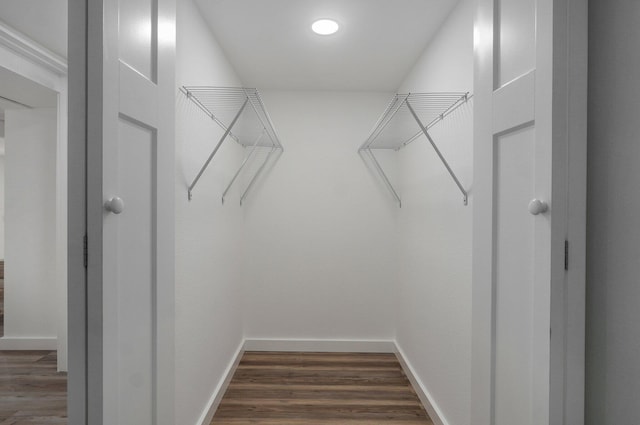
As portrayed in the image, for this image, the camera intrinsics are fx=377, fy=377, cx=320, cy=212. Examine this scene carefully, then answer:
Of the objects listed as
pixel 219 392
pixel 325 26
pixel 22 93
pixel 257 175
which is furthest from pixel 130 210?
pixel 257 175

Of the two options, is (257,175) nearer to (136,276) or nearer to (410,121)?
(410,121)

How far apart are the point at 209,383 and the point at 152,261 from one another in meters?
1.52

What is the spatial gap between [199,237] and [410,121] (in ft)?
5.03

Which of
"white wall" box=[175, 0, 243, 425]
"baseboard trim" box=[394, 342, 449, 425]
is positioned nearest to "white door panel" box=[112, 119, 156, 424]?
"white wall" box=[175, 0, 243, 425]

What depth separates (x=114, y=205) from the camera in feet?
2.72

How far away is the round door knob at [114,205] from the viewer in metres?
0.83

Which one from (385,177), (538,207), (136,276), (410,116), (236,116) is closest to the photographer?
(538,207)

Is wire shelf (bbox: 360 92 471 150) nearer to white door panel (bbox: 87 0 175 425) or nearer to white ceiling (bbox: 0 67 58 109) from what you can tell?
white door panel (bbox: 87 0 175 425)

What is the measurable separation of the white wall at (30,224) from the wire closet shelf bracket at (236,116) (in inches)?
37.7

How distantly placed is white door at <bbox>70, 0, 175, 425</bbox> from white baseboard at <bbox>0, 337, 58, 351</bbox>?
76 millimetres

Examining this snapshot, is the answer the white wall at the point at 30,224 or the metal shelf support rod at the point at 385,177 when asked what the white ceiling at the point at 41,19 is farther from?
the metal shelf support rod at the point at 385,177

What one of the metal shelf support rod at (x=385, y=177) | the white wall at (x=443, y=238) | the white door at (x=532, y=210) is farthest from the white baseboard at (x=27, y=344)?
the metal shelf support rod at (x=385, y=177)

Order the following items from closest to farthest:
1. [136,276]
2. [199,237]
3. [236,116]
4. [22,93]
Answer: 1. [22,93]
2. [136,276]
3. [236,116]
4. [199,237]

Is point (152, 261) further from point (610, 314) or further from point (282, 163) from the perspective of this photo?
point (282, 163)
